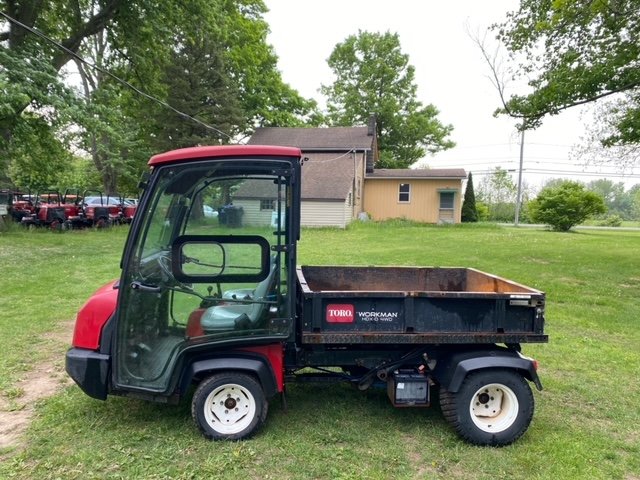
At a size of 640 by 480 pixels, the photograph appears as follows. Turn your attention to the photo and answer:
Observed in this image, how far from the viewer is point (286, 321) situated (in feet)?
10.5

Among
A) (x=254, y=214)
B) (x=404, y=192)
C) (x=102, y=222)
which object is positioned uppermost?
(x=404, y=192)

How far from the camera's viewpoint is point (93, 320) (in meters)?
3.31

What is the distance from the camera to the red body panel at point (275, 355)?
10.9 feet

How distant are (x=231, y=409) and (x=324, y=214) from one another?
2101 centimetres

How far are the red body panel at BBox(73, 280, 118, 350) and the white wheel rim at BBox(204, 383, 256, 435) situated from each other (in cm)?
93

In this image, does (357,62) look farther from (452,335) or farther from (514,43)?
(452,335)

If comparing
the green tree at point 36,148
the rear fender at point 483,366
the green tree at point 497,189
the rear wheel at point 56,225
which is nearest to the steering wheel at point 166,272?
the rear fender at point 483,366

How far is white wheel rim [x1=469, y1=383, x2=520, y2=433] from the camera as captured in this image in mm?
3377

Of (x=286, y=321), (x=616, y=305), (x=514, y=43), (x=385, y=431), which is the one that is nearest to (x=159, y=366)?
(x=286, y=321)

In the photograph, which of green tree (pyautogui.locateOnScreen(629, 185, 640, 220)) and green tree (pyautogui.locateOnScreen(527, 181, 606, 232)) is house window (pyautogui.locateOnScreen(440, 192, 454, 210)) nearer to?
green tree (pyautogui.locateOnScreen(527, 181, 606, 232))

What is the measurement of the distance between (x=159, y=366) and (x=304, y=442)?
1162 millimetres

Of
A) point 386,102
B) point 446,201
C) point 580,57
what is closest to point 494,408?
point 580,57

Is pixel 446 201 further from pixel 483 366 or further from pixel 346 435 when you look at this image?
pixel 346 435

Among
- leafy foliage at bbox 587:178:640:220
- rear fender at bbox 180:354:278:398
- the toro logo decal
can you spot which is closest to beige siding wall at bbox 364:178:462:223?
the toro logo decal
